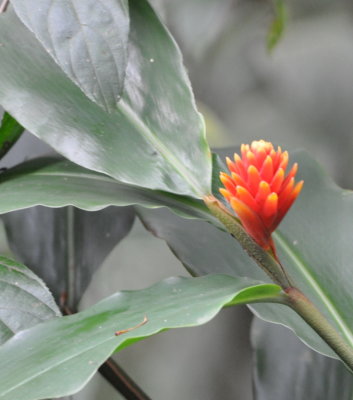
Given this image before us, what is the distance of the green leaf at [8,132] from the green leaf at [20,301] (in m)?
0.17

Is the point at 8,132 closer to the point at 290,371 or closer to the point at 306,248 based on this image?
the point at 306,248

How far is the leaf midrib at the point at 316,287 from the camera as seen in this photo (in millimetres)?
688

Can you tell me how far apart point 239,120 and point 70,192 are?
0.99 meters

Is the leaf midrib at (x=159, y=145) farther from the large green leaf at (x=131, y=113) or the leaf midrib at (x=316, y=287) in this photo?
the leaf midrib at (x=316, y=287)

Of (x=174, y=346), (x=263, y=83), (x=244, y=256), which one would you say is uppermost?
(x=244, y=256)

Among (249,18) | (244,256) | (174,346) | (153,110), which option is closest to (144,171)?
(153,110)

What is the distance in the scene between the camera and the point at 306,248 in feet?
2.50

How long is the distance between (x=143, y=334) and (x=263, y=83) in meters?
1.22

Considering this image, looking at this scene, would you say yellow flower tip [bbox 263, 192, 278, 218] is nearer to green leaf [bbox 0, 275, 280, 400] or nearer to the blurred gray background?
green leaf [bbox 0, 275, 280, 400]

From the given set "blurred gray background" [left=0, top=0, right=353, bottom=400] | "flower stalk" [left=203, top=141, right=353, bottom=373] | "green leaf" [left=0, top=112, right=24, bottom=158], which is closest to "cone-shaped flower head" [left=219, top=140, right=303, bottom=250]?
"flower stalk" [left=203, top=141, right=353, bottom=373]

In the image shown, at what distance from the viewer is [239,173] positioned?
53 cm

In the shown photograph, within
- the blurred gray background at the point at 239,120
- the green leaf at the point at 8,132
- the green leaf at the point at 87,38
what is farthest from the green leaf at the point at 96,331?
the blurred gray background at the point at 239,120

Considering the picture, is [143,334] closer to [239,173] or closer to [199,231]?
[239,173]

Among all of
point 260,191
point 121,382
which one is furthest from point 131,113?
point 121,382
